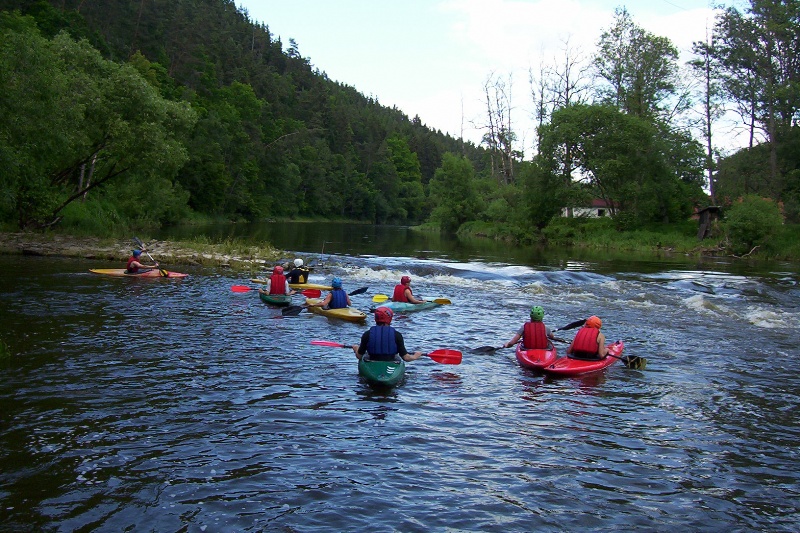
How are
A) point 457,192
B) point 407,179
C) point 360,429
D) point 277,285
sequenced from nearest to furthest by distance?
point 360,429
point 277,285
point 457,192
point 407,179

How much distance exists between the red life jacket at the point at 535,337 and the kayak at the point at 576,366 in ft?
1.67

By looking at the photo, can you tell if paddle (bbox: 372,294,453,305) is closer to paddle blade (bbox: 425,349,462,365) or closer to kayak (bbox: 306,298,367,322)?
kayak (bbox: 306,298,367,322)

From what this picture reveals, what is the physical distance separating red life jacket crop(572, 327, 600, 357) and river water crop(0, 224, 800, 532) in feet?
1.91

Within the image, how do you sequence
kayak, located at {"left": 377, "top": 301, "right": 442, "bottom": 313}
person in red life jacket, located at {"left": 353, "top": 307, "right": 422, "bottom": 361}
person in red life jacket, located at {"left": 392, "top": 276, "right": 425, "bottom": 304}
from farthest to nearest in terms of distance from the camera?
person in red life jacket, located at {"left": 392, "top": 276, "right": 425, "bottom": 304} → kayak, located at {"left": 377, "top": 301, "right": 442, "bottom": 313} → person in red life jacket, located at {"left": 353, "top": 307, "right": 422, "bottom": 361}

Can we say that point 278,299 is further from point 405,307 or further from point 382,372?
point 382,372

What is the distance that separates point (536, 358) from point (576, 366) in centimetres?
74

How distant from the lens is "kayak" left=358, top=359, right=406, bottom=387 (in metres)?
10.2

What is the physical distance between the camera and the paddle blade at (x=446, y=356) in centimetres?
1171

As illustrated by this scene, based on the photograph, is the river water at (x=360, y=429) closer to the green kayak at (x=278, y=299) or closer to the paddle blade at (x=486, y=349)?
the paddle blade at (x=486, y=349)

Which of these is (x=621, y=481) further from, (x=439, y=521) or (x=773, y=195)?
(x=773, y=195)

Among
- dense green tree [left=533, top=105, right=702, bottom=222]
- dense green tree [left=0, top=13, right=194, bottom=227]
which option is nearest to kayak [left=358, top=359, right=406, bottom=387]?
dense green tree [left=0, top=13, right=194, bottom=227]

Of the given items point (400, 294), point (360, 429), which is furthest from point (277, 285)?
point (360, 429)

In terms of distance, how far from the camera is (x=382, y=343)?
35.3 feet

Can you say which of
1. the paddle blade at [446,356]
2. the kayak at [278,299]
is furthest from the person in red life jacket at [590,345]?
the kayak at [278,299]
